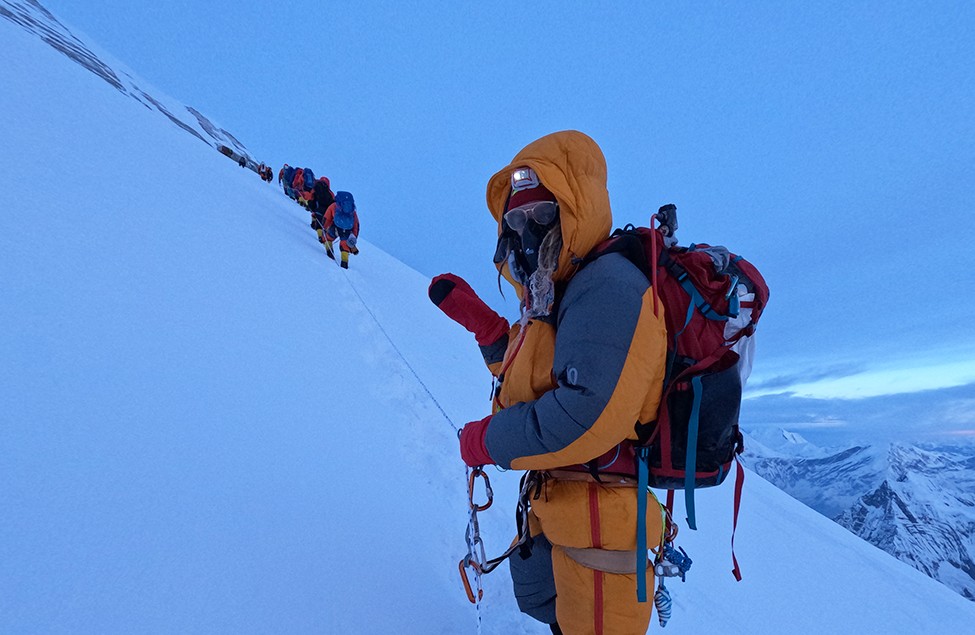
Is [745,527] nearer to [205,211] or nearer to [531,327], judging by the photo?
[531,327]

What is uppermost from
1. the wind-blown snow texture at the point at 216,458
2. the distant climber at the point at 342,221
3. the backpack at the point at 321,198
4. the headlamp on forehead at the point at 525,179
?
the backpack at the point at 321,198

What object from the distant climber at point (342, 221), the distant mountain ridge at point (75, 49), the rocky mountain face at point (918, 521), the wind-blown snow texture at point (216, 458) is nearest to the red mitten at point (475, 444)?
the wind-blown snow texture at point (216, 458)

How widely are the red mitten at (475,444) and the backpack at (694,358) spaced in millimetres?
426

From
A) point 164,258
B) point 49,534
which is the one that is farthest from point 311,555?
point 164,258

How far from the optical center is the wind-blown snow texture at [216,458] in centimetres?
144

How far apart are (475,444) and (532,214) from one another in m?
0.97

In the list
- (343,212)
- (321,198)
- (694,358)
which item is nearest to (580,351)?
(694,358)

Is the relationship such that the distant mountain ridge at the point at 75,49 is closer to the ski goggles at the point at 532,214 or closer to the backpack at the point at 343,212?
the backpack at the point at 343,212

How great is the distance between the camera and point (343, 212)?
8.74m

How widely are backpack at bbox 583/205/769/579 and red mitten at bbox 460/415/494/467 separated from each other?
43 cm

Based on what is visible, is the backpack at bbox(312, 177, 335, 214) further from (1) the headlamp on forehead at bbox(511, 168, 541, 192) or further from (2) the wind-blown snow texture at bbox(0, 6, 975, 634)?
(1) the headlamp on forehead at bbox(511, 168, 541, 192)

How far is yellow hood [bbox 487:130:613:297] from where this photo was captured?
1.52 m

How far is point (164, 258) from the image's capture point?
340 cm

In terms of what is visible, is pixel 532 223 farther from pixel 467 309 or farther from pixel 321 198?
pixel 321 198
